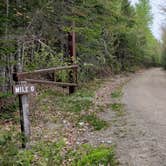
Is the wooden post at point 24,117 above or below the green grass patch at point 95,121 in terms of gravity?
above

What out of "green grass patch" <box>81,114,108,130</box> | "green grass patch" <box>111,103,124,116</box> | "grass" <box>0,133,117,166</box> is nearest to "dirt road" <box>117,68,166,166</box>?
"green grass patch" <box>111,103,124,116</box>

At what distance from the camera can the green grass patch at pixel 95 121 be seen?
9.15m

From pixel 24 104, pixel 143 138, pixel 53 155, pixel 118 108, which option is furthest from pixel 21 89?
pixel 118 108

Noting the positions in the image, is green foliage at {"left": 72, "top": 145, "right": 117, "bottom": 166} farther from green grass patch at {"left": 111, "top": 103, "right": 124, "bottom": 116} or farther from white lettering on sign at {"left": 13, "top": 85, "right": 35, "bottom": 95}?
green grass patch at {"left": 111, "top": 103, "right": 124, "bottom": 116}

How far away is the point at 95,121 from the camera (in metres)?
9.67

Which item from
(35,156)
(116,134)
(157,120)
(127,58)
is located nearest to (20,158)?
(35,156)

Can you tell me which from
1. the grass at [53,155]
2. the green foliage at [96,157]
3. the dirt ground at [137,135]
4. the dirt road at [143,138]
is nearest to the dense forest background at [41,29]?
the dirt ground at [137,135]

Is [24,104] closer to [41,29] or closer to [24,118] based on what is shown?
[24,118]

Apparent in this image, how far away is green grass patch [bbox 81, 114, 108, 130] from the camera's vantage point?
915 centimetres

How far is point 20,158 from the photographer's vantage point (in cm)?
595

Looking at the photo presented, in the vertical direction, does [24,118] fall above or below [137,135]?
above

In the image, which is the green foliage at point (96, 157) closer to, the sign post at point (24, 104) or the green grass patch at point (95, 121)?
the sign post at point (24, 104)

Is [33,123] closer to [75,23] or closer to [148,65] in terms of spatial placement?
[75,23]

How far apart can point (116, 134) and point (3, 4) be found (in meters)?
4.22
